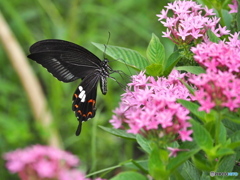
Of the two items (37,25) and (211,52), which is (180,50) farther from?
(37,25)

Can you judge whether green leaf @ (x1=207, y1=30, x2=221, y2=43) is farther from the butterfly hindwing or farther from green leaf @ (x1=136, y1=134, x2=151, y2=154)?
the butterfly hindwing

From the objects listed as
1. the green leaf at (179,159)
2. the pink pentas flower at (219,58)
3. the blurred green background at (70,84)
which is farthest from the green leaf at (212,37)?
the blurred green background at (70,84)

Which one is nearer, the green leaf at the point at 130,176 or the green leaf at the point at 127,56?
the green leaf at the point at 130,176

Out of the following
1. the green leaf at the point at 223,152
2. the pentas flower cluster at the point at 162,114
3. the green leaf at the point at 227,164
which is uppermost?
the pentas flower cluster at the point at 162,114

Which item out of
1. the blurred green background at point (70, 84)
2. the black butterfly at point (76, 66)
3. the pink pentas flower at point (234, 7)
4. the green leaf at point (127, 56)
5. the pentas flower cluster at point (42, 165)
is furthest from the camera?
the blurred green background at point (70, 84)

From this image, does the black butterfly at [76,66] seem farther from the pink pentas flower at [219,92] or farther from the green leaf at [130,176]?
the pink pentas flower at [219,92]

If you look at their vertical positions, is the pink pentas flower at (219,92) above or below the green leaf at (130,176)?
above

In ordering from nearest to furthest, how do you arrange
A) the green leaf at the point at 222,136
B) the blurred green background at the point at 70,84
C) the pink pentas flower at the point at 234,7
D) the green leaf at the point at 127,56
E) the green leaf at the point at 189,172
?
the green leaf at the point at 222,136 → the green leaf at the point at 189,172 → the green leaf at the point at 127,56 → the pink pentas flower at the point at 234,7 → the blurred green background at the point at 70,84
